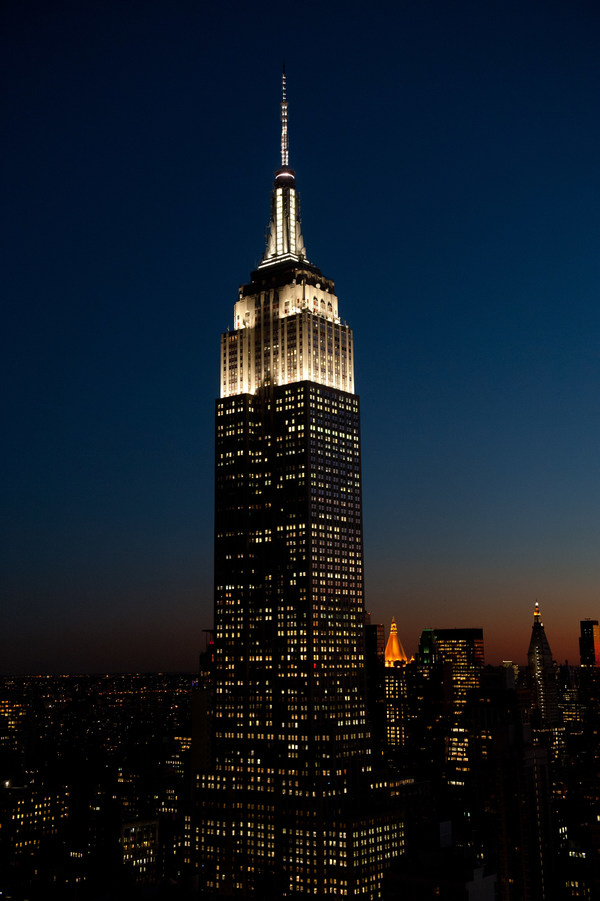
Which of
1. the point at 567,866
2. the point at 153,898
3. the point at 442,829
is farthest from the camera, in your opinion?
the point at 567,866

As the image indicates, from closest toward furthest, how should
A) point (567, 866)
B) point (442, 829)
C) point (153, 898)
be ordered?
point (153, 898) < point (442, 829) < point (567, 866)

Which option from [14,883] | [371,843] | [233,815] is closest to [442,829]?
[371,843]

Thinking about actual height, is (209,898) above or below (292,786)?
below

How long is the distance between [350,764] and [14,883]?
68.0 m

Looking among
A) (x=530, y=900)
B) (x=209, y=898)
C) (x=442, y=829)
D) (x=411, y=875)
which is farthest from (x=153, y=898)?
(x=530, y=900)

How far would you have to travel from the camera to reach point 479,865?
547ft

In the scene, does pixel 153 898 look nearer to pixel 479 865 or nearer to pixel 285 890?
pixel 285 890

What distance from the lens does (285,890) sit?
18350 centimetres

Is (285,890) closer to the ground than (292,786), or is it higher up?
closer to the ground

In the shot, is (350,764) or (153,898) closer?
(153,898)

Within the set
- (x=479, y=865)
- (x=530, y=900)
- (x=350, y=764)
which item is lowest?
(x=530, y=900)

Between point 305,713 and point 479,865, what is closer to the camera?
point 479,865

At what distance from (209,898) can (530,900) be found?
67.7m

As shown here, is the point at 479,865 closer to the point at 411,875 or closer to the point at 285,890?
the point at 411,875
